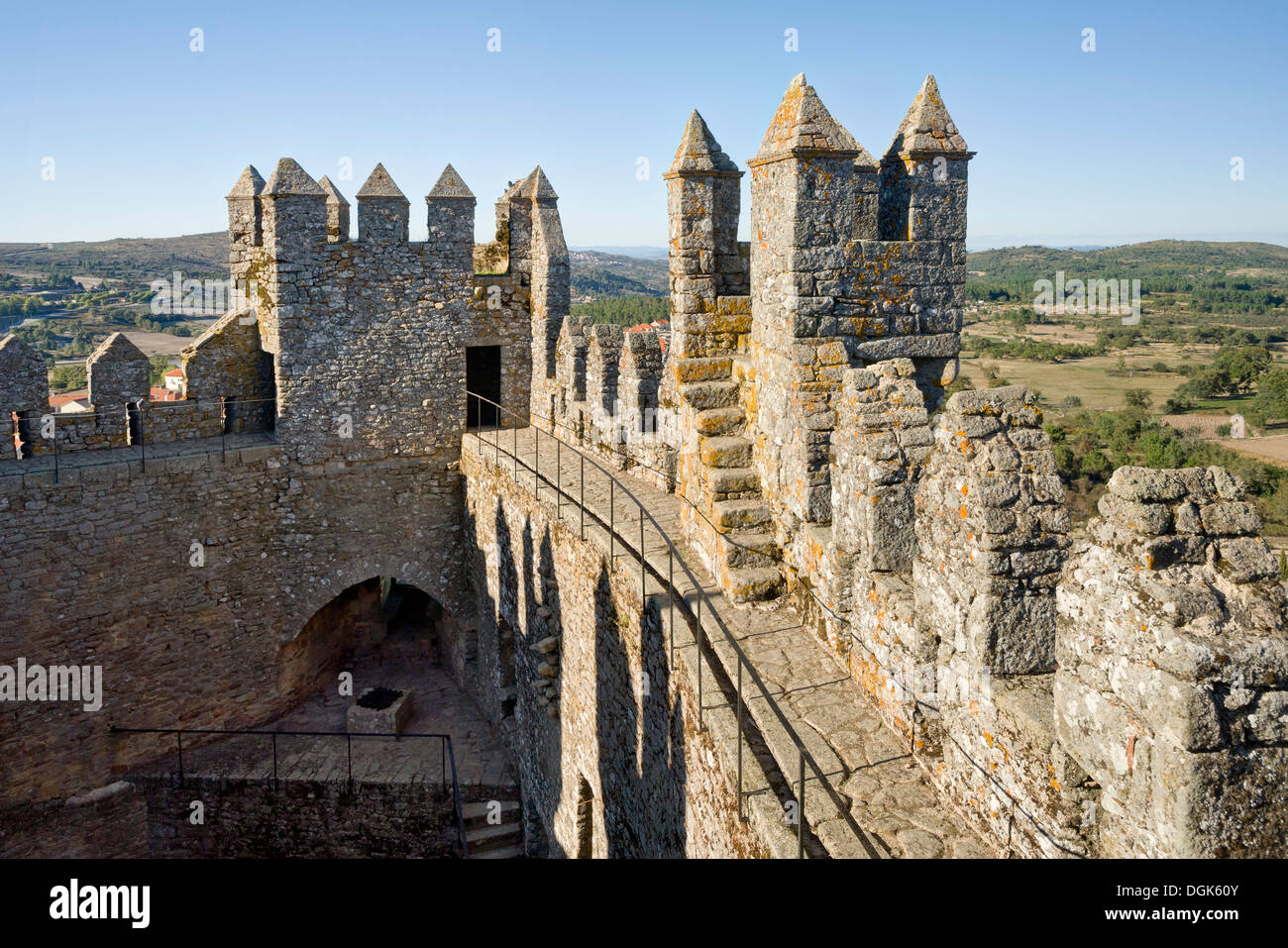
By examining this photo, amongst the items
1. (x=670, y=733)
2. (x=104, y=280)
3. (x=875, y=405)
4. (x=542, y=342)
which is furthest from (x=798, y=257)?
(x=104, y=280)

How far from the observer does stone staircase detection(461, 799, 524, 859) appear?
10.4 meters

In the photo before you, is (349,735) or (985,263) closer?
(349,735)

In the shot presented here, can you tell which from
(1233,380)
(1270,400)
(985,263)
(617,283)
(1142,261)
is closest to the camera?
(1270,400)

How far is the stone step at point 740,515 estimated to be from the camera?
6.51m

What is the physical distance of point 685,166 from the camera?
739cm

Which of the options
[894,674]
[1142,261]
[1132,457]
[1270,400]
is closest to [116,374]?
[894,674]

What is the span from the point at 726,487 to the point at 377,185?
22.4ft

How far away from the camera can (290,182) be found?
35.9ft

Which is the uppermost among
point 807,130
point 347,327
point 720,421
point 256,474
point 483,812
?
point 807,130

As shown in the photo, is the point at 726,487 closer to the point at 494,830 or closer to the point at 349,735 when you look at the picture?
the point at 494,830

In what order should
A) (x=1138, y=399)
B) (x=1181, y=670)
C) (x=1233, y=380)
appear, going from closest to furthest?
(x=1181, y=670)
(x=1138, y=399)
(x=1233, y=380)

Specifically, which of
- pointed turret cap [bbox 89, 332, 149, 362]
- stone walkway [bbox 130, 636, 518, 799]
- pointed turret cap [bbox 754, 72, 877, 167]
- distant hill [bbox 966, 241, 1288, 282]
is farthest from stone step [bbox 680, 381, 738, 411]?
distant hill [bbox 966, 241, 1288, 282]

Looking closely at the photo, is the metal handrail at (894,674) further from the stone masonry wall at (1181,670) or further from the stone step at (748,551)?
the stone masonry wall at (1181,670)
